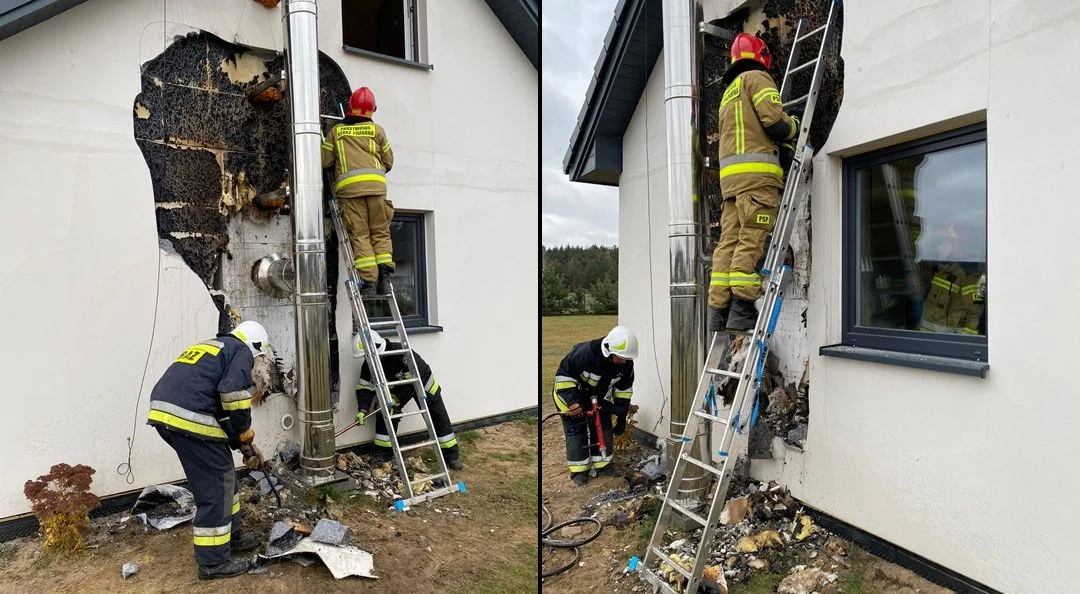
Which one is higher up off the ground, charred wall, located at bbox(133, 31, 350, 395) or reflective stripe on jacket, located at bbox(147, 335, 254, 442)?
charred wall, located at bbox(133, 31, 350, 395)

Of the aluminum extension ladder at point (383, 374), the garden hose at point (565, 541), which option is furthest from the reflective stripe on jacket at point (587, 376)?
the aluminum extension ladder at point (383, 374)

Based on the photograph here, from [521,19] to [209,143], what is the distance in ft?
11.0

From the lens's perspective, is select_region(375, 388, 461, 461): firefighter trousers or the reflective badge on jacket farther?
select_region(375, 388, 461, 461): firefighter trousers

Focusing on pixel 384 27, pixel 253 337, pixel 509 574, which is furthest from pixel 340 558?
pixel 384 27

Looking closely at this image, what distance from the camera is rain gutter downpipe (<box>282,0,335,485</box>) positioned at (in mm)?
4883

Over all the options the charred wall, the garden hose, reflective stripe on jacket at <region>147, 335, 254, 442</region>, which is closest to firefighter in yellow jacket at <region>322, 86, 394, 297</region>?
Result: the charred wall

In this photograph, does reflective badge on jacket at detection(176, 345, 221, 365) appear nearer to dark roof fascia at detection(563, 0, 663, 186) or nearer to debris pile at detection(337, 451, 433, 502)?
debris pile at detection(337, 451, 433, 502)

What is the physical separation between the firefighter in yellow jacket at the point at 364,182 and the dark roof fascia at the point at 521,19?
210 cm

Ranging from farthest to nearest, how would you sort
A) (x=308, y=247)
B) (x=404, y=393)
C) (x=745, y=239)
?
(x=404, y=393) < (x=308, y=247) < (x=745, y=239)

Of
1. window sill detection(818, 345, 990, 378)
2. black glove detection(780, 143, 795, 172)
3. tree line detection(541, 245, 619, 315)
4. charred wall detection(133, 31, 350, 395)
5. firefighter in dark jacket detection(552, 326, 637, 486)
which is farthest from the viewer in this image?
tree line detection(541, 245, 619, 315)

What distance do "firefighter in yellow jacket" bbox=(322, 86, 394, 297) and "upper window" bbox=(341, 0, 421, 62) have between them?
1354 millimetres

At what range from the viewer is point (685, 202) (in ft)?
14.9

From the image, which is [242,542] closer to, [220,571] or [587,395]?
[220,571]

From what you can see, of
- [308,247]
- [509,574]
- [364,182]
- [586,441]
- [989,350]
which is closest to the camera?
[989,350]
